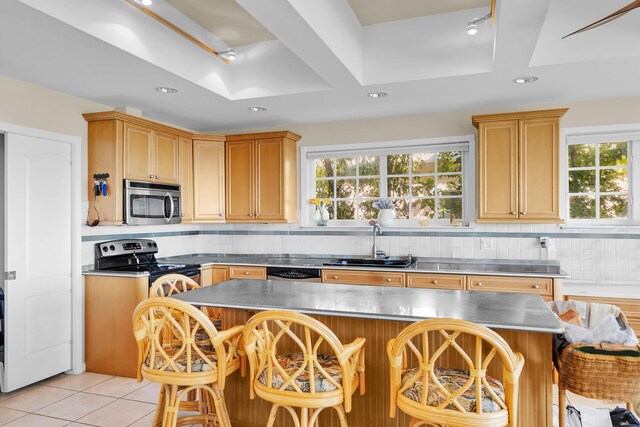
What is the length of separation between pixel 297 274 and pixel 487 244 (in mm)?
1916

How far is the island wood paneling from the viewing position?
6.66ft

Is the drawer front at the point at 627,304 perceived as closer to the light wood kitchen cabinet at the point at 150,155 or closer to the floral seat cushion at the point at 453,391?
the floral seat cushion at the point at 453,391

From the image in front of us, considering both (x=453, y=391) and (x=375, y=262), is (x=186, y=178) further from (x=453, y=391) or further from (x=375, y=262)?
(x=453, y=391)

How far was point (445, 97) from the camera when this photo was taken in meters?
3.95

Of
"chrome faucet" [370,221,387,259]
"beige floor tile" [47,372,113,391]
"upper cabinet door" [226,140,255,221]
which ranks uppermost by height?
"upper cabinet door" [226,140,255,221]

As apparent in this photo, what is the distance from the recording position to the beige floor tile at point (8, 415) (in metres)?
2.94

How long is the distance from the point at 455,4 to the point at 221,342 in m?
2.78

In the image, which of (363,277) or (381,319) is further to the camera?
(363,277)

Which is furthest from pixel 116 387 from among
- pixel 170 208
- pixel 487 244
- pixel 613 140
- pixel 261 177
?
pixel 613 140

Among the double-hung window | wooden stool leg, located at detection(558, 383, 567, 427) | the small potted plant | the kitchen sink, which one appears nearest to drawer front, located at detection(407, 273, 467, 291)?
the kitchen sink

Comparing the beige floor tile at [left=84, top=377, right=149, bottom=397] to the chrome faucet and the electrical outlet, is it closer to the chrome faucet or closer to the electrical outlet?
the chrome faucet

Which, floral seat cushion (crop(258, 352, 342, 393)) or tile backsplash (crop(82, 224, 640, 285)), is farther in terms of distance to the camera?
tile backsplash (crop(82, 224, 640, 285))

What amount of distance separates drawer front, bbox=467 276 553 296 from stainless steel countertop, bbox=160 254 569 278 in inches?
1.8

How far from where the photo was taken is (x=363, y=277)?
13.7 feet
